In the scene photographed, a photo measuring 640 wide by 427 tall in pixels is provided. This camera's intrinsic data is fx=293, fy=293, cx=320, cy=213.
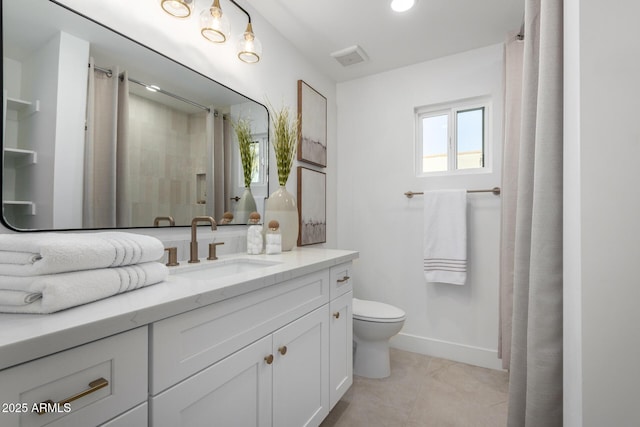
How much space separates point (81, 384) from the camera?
1.81ft

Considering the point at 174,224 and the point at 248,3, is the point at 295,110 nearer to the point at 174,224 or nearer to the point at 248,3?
the point at 248,3

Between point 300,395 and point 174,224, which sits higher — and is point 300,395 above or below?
below

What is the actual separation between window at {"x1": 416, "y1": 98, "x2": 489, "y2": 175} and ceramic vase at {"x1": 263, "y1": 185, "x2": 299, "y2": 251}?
4.23 feet

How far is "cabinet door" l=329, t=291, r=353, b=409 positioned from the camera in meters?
1.47

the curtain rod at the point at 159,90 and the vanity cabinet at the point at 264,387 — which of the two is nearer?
the vanity cabinet at the point at 264,387

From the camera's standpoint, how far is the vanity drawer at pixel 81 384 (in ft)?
1.56

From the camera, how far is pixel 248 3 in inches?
70.8

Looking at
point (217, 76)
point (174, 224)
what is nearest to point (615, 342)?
point (174, 224)

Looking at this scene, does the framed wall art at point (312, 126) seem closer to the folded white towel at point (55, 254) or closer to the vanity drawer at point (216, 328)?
the vanity drawer at point (216, 328)

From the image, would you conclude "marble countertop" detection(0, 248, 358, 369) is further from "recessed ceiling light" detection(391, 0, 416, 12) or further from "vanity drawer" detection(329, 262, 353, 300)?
"recessed ceiling light" detection(391, 0, 416, 12)

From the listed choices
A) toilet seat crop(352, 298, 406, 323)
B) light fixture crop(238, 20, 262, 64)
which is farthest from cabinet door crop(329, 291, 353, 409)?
light fixture crop(238, 20, 262, 64)

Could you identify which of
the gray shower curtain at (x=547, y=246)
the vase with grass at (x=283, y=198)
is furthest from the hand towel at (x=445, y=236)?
the gray shower curtain at (x=547, y=246)

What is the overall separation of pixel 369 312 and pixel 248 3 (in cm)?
212

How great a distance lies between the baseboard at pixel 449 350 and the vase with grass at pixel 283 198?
1410mm
